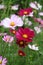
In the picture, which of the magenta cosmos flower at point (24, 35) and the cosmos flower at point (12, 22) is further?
the cosmos flower at point (12, 22)

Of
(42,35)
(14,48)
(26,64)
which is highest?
(42,35)

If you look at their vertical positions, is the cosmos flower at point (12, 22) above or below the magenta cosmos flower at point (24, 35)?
above

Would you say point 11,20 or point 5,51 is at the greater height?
point 11,20

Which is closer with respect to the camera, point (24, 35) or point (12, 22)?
point (24, 35)

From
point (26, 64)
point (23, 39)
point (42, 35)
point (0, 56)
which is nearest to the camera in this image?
point (23, 39)

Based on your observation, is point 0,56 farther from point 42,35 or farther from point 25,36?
point 42,35

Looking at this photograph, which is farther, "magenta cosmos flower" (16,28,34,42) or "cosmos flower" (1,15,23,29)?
"cosmos flower" (1,15,23,29)

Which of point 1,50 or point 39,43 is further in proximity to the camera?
point 39,43

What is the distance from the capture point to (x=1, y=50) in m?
1.47

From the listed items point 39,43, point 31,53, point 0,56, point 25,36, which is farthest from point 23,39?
point 39,43

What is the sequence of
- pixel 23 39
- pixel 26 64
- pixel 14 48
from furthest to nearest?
pixel 14 48
pixel 26 64
pixel 23 39

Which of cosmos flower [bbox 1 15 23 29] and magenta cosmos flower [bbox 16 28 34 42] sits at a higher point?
cosmos flower [bbox 1 15 23 29]

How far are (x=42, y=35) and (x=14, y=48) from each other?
0.82 ft

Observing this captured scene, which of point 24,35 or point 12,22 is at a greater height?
point 12,22
